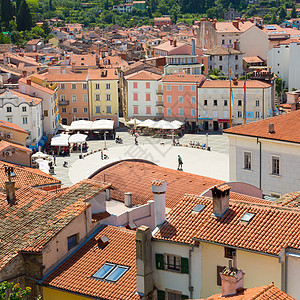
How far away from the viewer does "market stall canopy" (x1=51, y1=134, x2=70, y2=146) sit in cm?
7275

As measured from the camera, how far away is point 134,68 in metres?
97.8

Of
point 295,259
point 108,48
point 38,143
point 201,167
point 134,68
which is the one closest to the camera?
point 295,259

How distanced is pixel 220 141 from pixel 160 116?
14.2m

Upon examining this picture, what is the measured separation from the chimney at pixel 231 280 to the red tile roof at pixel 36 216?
7.56 m

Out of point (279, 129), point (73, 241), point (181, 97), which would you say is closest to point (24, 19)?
point (181, 97)

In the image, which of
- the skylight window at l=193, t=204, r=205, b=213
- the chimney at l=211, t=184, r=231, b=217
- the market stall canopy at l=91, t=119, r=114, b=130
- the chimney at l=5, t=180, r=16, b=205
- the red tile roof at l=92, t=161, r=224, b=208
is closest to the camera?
the chimney at l=211, t=184, r=231, b=217

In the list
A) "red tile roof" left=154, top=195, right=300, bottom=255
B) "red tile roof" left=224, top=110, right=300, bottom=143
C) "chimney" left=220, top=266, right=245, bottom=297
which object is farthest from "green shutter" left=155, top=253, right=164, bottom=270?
"red tile roof" left=224, top=110, right=300, bottom=143

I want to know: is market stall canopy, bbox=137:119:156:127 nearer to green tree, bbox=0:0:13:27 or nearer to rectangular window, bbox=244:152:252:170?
rectangular window, bbox=244:152:252:170

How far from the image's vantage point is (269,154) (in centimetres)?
3741

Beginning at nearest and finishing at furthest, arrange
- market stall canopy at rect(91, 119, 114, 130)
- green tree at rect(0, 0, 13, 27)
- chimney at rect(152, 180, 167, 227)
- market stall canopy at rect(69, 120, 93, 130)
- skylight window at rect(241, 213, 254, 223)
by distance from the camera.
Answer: skylight window at rect(241, 213, 254, 223) < chimney at rect(152, 180, 167, 227) < market stall canopy at rect(91, 119, 114, 130) < market stall canopy at rect(69, 120, 93, 130) < green tree at rect(0, 0, 13, 27)

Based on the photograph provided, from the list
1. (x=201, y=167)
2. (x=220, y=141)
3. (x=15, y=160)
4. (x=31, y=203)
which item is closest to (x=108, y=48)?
(x=220, y=141)

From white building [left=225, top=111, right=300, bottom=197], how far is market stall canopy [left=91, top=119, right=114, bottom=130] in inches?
1725

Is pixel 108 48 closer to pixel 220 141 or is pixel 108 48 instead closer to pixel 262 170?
pixel 220 141

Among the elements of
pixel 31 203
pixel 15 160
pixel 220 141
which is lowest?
pixel 220 141
